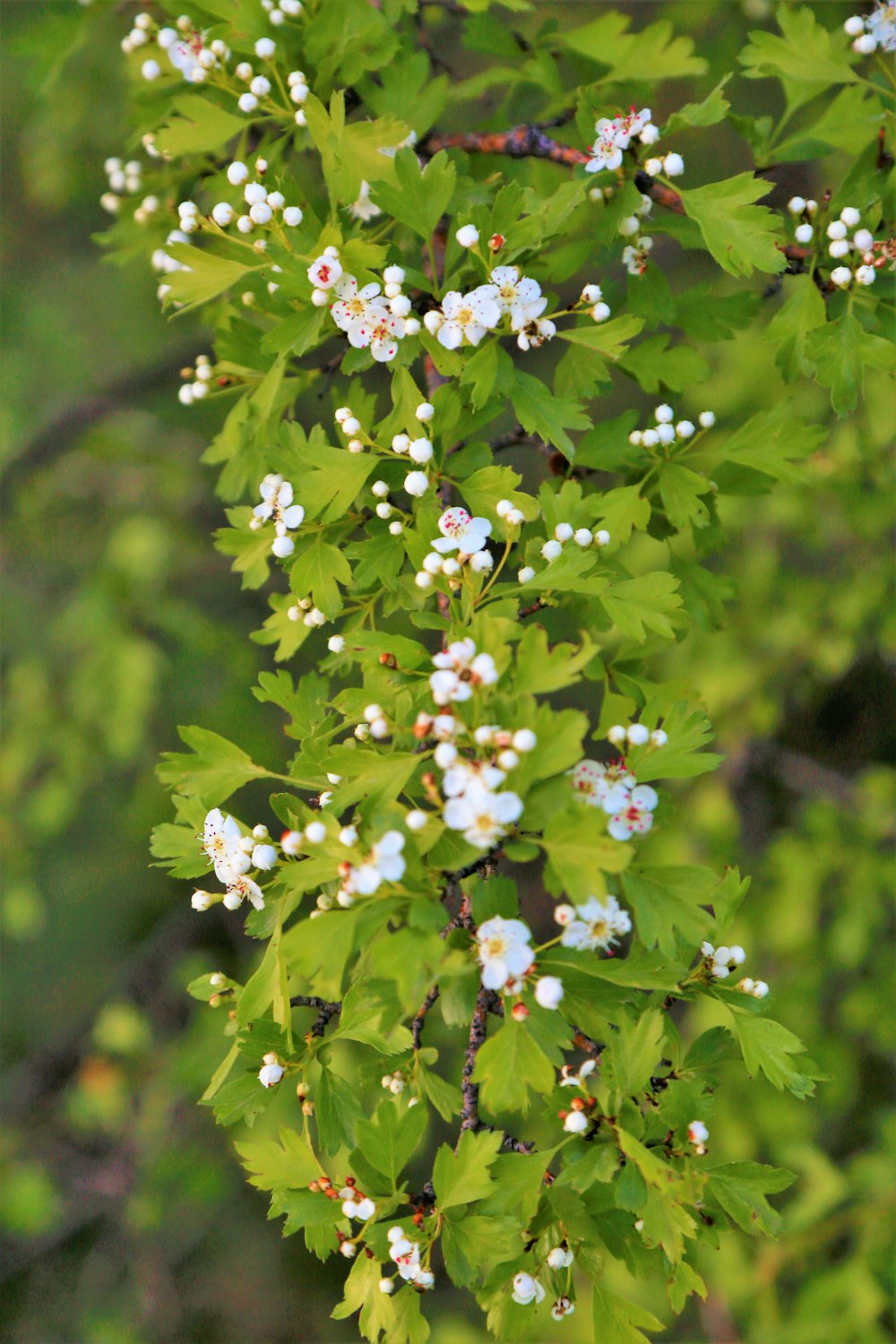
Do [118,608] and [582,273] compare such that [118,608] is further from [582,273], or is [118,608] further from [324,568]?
[324,568]

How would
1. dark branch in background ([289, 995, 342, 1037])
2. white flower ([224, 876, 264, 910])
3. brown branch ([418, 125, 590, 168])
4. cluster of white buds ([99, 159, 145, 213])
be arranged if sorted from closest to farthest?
white flower ([224, 876, 264, 910]), dark branch in background ([289, 995, 342, 1037]), brown branch ([418, 125, 590, 168]), cluster of white buds ([99, 159, 145, 213])

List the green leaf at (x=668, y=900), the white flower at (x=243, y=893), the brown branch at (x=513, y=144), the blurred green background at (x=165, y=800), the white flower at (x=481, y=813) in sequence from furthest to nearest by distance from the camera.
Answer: the blurred green background at (x=165, y=800), the brown branch at (x=513, y=144), the white flower at (x=243, y=893), the green leaf at (x=668, y=900), the white flower at (x=481, y=813)

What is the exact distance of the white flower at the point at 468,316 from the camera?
1.05 m

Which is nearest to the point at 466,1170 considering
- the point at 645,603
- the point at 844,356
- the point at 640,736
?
the point at 640,736

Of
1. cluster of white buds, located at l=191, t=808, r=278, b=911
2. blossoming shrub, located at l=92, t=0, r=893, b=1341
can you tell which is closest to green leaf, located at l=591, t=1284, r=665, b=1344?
blossoming shrub, located at l=92, t=0, r=893, b=1341

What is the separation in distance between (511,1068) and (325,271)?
0.79m

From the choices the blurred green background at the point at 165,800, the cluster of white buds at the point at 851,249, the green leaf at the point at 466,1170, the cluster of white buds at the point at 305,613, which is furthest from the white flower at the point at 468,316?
the blurred green background at the point at 165,800

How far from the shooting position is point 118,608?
296 cm

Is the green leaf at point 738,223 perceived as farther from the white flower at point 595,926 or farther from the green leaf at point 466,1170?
the green leaf at point 466,1170

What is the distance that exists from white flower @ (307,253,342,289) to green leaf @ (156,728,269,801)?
1.64 feet

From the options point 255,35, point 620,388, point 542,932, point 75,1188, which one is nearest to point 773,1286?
point 542,932

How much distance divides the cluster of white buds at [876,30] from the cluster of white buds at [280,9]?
0.70 m

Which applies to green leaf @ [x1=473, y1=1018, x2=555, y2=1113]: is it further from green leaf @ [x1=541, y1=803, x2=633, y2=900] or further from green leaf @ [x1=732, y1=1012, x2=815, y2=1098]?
green leaf @ [x1=732, y1=1012, x2=815, y2=1098]

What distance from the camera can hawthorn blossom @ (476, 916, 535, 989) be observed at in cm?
86
